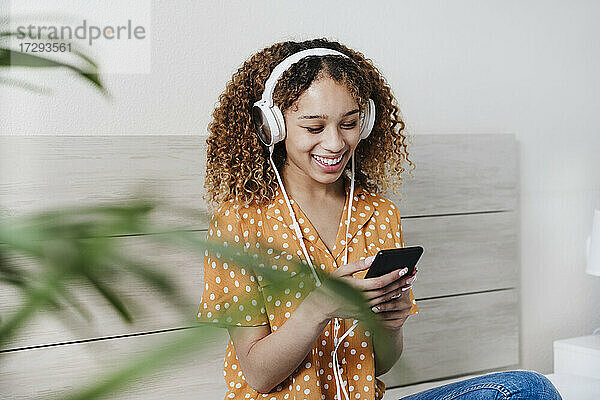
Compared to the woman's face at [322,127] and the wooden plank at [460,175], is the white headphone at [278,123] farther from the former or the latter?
Answer: the wooden plank at [460,175]

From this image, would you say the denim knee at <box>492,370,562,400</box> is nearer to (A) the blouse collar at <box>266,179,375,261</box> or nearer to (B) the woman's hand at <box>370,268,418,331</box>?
(B) the woman's hand at <box>370,268,418,331</box>

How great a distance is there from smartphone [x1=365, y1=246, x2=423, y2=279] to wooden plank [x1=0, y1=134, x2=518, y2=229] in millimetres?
388

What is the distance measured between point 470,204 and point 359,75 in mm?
923

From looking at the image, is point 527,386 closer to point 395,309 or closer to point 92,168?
point 395,309

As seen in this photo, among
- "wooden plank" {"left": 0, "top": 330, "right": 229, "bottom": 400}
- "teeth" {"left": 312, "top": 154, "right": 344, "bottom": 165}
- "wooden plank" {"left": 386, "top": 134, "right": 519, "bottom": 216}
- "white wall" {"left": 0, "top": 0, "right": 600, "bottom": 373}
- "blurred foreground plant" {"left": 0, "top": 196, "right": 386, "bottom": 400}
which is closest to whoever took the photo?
"blurred foreground plant" {"left": 0, "top": 196, "right": 386, "bottom": 400}

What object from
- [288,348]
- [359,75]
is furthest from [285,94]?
[288,348]

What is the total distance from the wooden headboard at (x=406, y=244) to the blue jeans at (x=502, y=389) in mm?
173

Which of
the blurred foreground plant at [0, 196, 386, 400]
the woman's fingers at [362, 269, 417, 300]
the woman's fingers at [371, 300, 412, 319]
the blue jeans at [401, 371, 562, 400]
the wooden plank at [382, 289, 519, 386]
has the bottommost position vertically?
the wooden plank at [382, 289, 519, 386]

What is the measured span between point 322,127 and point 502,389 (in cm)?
55

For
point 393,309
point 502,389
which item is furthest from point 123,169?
point 502,389

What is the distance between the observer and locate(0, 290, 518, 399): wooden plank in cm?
166

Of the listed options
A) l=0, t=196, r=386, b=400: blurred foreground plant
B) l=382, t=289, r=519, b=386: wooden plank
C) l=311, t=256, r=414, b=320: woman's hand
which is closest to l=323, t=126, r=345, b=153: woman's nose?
l=311, t=256, r=414, b=320: woman's hand

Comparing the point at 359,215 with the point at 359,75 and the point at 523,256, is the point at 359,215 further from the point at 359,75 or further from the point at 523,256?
the point at 523,256

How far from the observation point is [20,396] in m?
1.64
